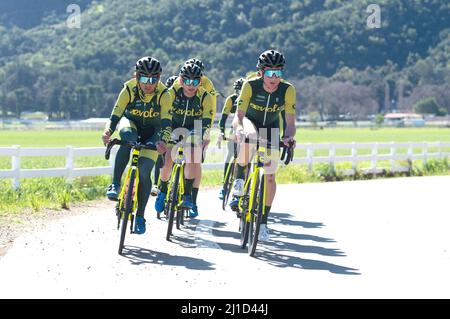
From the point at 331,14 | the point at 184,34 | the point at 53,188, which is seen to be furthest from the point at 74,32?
the point at 53,188

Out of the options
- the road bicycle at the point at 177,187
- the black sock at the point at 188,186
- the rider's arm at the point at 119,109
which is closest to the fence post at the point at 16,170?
the road bicycle at the point at 177,187

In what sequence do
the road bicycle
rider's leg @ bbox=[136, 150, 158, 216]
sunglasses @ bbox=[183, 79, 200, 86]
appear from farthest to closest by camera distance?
sunglasses @ bbox=[183, 79, 200, 86]
the road bicycle
rider's leg @ bbox=[136, 150, 158, 216]

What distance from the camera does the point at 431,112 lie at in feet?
526

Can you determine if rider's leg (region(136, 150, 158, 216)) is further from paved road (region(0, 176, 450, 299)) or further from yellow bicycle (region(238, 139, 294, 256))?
yellow bicycle (region(238, 139, 294, 256))

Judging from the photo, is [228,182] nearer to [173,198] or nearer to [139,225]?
[173,198]

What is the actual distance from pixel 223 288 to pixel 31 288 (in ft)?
4.96

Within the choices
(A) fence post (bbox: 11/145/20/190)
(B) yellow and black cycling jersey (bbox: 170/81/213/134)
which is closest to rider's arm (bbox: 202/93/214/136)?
(B) yellow and black cycling jersey (bbox: 170/81/213/134)

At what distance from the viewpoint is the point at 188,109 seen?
11266 millimetres

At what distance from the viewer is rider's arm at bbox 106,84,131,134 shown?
9.11 metres

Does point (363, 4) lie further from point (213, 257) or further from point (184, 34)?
point (213, 257)

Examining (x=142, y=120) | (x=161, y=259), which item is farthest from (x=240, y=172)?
(x=161, y=259)

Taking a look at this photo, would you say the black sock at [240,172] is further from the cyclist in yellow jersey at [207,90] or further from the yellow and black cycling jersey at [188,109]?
the yellow and black cycling jersey at [188,109]

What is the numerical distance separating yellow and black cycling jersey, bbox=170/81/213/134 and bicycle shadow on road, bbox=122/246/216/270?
108 inches

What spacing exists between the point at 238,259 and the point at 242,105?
1833mm
